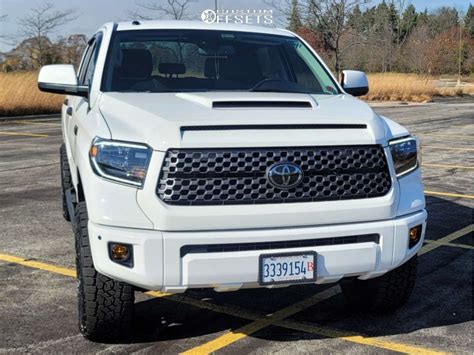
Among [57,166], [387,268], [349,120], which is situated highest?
[349,120]

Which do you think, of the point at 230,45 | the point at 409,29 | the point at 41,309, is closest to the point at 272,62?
the point at 230,45

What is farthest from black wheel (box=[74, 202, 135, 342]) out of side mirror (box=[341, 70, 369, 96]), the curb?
the curb

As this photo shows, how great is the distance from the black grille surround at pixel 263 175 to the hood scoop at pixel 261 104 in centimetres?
45

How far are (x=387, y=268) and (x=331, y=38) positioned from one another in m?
38.2

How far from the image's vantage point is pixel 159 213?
350 cm

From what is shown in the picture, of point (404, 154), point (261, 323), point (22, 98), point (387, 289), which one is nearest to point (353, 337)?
point (387, 289)

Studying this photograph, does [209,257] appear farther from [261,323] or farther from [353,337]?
→ [353,337]

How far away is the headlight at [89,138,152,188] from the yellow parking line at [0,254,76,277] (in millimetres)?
2022

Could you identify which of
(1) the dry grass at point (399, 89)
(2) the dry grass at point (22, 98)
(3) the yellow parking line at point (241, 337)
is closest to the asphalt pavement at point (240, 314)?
(3) the yellow parking line at point (241, 337)

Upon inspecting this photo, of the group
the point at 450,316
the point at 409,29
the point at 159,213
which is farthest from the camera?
the point at 409,29

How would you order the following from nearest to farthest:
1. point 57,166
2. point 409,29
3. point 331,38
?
point 57,166
point 331,38
point 409,29

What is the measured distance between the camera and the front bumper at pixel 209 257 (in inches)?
138

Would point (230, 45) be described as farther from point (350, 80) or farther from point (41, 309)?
point (41, 309)

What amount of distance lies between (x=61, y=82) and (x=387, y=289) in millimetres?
2700
